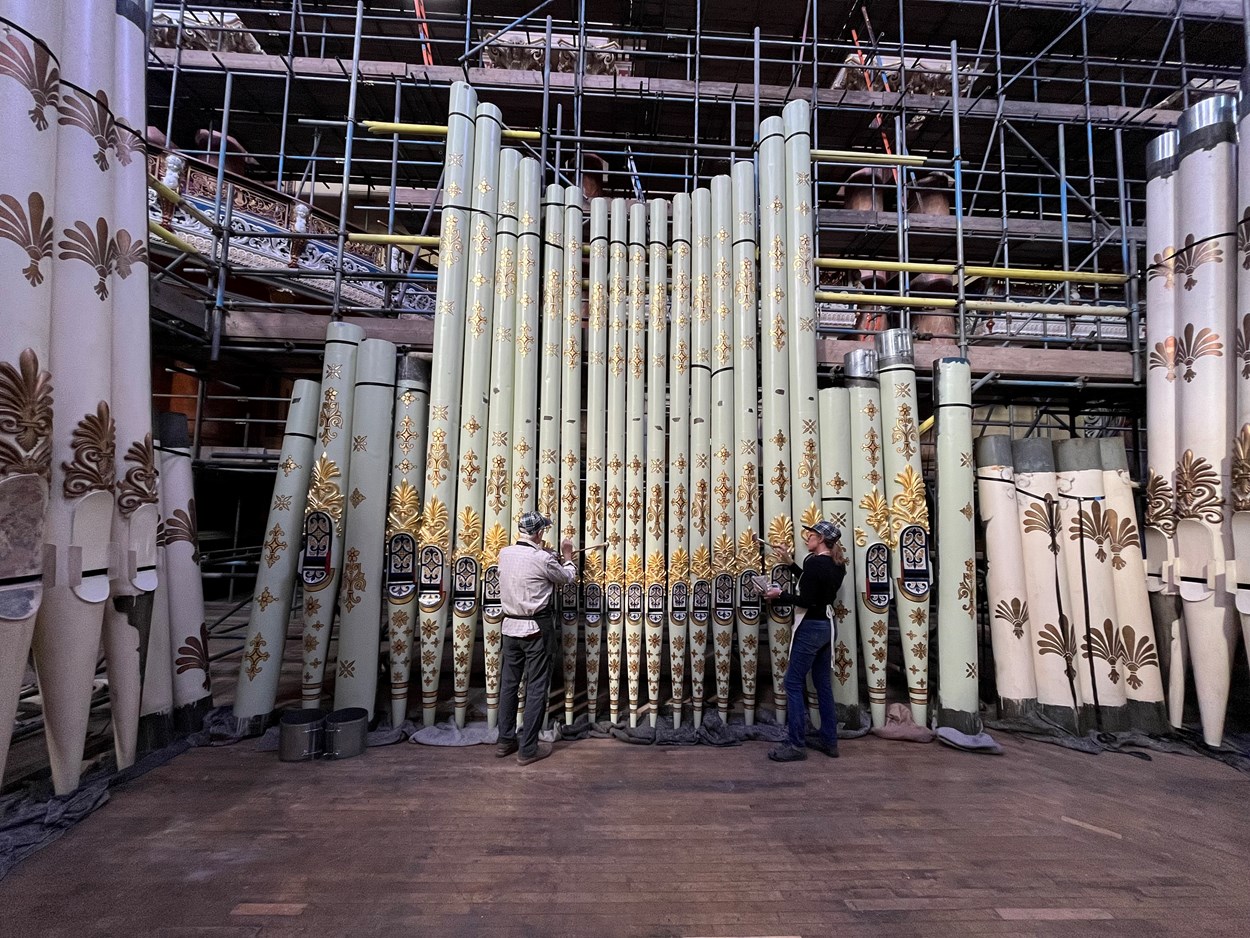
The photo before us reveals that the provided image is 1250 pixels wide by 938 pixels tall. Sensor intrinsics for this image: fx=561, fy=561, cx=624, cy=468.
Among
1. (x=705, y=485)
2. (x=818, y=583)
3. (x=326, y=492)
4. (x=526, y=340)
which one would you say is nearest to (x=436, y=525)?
(x=326, y=492)

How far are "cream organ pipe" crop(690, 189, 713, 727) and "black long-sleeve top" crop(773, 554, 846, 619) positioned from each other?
29.0 inches

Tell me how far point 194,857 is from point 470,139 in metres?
4.91

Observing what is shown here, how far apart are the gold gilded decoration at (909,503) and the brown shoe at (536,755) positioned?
9.85 ft

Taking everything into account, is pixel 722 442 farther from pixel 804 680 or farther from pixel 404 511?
pixel 404 511

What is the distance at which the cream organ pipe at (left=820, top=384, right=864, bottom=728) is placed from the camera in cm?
423

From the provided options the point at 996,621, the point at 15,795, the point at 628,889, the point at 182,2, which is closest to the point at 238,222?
the point at 182,2

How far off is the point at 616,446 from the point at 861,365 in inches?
84.9

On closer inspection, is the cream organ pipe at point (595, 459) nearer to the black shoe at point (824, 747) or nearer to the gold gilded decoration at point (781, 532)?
the gold gilded decoration at point (781, 532)

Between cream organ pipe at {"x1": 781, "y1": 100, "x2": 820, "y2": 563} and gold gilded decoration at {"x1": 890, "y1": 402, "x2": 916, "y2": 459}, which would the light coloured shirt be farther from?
gold gilded decoration at {"x1": 890, "y1": 402, "x2": 916, "y2": 459}

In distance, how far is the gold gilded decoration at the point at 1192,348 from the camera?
4.25 meters

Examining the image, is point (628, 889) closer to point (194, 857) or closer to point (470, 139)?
point (194, 857)

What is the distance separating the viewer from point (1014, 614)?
434cm

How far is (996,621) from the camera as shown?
438 centimetres

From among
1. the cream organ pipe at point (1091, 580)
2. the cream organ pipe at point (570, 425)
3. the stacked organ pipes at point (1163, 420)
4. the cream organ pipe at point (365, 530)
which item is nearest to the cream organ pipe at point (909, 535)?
the cream organ pipe at point (1091, 580)
